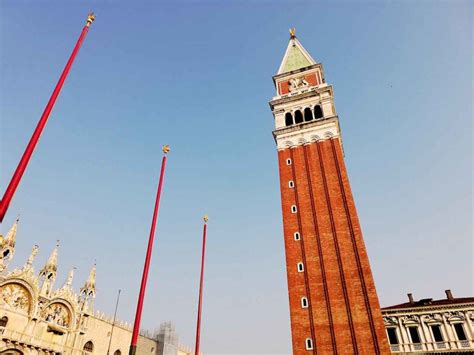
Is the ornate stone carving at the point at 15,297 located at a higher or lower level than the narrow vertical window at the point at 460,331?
higher

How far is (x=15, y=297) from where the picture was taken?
28734mm

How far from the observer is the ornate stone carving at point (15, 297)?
27947 mm

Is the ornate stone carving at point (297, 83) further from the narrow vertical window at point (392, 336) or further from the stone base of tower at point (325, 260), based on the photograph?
the narrow vertical window at point (392, 336)

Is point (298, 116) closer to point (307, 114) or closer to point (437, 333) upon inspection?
point (307, 114)

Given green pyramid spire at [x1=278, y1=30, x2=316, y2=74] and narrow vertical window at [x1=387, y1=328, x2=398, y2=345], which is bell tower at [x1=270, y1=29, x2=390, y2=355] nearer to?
green pyramid spire at [x1=278, y1=30, x2=316, y2=74]

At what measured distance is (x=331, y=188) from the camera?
35969 mm

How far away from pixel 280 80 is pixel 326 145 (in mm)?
15155

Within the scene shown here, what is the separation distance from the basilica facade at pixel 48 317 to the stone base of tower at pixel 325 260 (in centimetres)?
2206

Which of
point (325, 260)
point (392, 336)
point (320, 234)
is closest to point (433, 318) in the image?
point (392, 336)

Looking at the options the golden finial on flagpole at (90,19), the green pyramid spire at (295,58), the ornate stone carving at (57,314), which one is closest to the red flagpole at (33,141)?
the golden finial on flagpole at (90,19)

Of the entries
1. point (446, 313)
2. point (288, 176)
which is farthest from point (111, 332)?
point (446, 313)

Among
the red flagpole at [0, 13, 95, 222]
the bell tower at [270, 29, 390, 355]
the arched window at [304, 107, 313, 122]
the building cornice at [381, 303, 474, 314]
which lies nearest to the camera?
the red flagpole at [0, 13, 95, 222]

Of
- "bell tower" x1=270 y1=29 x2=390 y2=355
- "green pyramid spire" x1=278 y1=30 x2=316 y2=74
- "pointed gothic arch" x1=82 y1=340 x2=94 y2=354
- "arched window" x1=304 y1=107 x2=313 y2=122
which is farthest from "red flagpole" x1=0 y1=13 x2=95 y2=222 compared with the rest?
"green pyramid spire" x1=278 y1=30 x2=316 y2=74

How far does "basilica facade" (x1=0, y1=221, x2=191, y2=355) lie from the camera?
2792 cm
